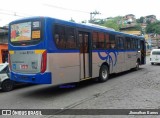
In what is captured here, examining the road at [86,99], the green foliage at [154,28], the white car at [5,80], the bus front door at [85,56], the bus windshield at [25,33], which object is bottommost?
the road at [86,99]

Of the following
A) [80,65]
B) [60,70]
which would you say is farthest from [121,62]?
[60,70]

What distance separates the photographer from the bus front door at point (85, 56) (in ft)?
37.2

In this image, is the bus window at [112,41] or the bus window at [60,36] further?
the bus window at [112,41]

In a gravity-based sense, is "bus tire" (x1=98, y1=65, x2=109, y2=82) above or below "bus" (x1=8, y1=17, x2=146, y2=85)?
below

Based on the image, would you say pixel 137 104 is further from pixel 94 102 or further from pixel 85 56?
pixel 85 56

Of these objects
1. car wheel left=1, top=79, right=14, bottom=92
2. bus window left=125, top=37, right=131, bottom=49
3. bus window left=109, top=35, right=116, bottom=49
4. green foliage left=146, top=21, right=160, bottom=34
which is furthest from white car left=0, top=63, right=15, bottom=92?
green foliage left=146, top=21, right=160, bottom=34

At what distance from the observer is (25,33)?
9711 millimetres

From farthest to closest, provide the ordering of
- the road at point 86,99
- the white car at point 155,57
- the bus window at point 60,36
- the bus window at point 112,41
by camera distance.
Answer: the white car at point 155,57 → the bus window at point 112,41 → the bus window at point 60,36 → the road at point 86,99

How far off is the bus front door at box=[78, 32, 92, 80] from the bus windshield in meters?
2.48

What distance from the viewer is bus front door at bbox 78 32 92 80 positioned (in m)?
11.4

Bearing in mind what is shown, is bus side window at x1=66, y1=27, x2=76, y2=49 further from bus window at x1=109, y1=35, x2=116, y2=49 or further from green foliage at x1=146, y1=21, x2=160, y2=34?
green foliage at x1=146, y1=21, x2=160, y2=34

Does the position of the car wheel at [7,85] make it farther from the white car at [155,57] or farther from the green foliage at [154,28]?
the green foliage at [154,28]

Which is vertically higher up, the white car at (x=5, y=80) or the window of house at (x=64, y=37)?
the window of house at (x=64, y=37)

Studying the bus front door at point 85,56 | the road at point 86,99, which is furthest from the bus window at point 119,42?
the road at point 86,99
